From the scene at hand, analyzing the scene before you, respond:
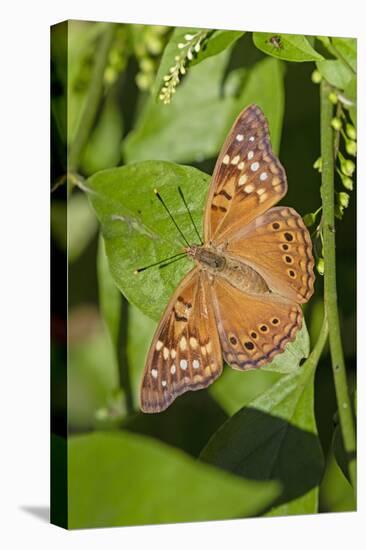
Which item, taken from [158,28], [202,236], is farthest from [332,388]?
[158,28]

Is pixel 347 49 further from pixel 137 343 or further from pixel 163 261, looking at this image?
pixel 137 343

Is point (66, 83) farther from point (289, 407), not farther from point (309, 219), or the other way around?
point (289, 407)

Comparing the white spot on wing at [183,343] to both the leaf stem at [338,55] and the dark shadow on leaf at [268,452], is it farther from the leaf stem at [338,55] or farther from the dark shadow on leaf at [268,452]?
the leaf stem at [338,55]

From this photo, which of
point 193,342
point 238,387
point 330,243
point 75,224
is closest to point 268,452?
point 238,387

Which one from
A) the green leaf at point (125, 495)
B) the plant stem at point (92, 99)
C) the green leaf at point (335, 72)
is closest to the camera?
the green leaf at point (125, 495)

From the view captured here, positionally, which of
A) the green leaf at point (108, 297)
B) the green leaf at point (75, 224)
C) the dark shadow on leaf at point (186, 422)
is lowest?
the dark shadow on leaf at point (186, 422)

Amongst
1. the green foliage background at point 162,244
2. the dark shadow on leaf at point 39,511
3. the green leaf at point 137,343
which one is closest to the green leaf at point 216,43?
the green foliage background at point 162,244

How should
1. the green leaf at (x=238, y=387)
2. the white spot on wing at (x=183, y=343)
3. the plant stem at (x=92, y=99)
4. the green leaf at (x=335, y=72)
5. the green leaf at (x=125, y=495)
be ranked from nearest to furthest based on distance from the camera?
the green leaf at (x=125, y=495)
the plant stem at (x=92, y=99)
the white spot on wing at (x=183, y=343)
the green leaf at (x=238, y=387)
the green leaf at (x=335, y=72)

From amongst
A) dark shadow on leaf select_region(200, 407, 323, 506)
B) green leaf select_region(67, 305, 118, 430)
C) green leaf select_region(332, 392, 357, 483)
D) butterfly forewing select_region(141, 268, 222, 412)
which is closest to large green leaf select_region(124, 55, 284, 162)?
butterfly forewing select_region(141, 268, 222, 412)
